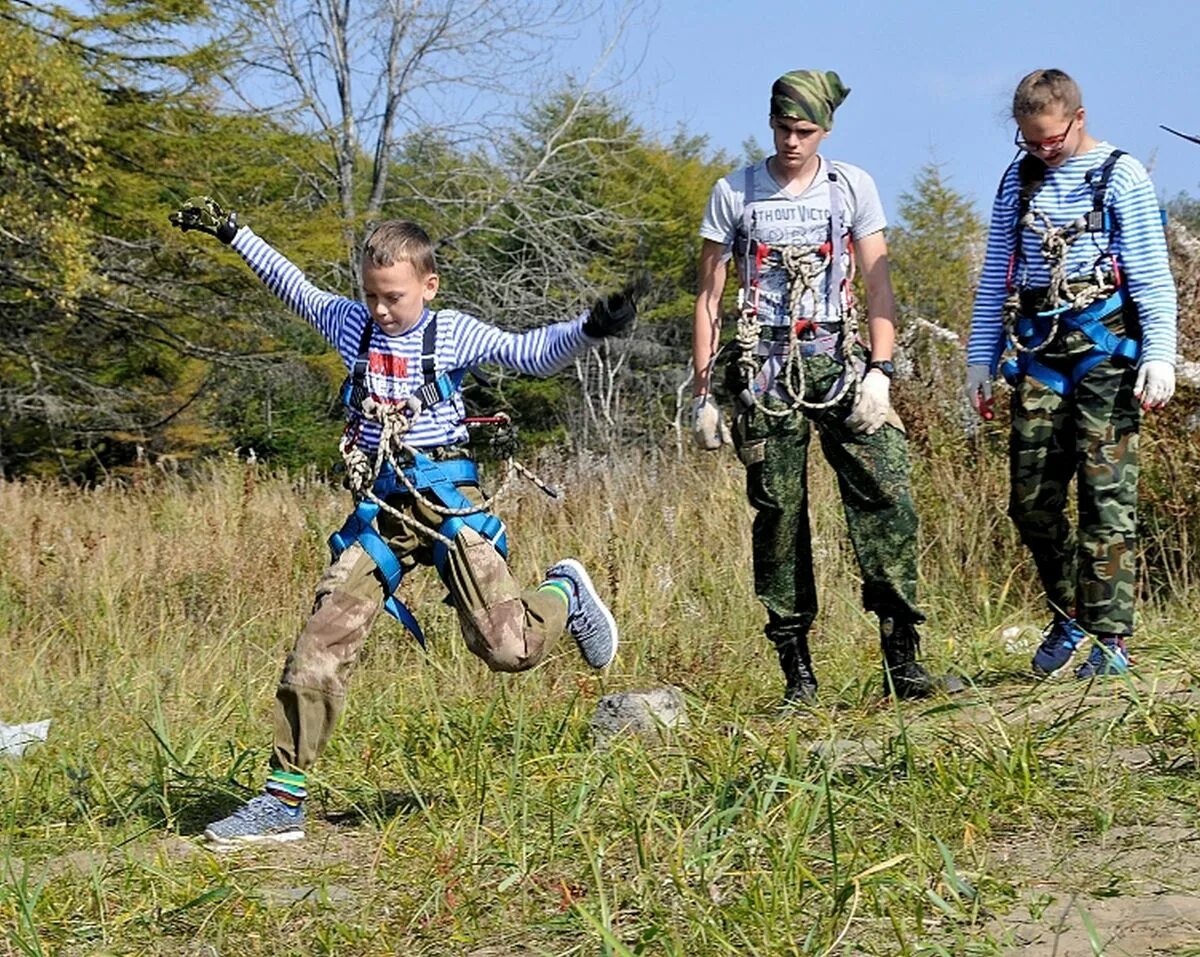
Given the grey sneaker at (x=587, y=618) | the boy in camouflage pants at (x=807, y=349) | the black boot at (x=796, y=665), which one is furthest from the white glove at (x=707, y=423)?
the black boot at (x=796, y=665)

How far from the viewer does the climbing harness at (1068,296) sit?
4469mm

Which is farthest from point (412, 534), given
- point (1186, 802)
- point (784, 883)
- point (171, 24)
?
point (171, 24)

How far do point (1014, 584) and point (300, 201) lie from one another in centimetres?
1746

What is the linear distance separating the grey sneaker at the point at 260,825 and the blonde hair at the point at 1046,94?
2.95 m

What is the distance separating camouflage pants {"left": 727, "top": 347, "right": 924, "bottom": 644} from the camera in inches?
178

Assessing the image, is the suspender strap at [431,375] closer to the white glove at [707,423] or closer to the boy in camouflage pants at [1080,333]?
the white glove at [707,423]

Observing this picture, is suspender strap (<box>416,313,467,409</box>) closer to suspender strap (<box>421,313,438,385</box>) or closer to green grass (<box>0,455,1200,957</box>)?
suspender strap (<box>421,313,438,385</box>)

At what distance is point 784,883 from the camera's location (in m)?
2.70

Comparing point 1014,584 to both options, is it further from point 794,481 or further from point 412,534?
point 412,534

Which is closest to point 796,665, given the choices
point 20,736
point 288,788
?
point 288,788

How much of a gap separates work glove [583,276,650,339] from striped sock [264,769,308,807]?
1365 millimetres

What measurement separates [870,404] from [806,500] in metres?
0.39

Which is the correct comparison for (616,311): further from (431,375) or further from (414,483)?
(414,483)

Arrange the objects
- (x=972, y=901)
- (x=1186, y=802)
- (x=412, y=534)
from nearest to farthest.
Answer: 1. (x=972, y=901)
2. (x=1186, y=802)
3. (x=412, y=534)
